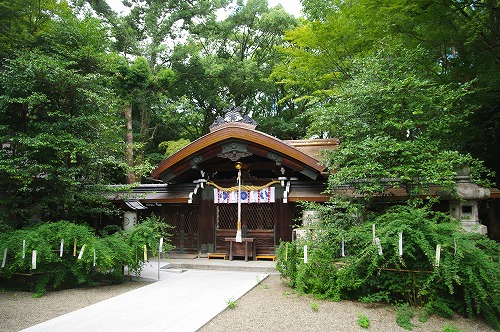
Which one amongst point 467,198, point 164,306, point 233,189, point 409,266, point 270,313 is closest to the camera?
point 270,313

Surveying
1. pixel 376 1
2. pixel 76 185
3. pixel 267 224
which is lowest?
pixel 267 224

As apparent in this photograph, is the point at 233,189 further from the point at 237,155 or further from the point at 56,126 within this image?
the point at 56,126

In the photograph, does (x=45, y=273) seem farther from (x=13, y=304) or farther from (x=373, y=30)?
(x=373, y=30)

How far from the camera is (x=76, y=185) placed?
9.30 metres

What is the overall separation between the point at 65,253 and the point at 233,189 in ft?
19.5

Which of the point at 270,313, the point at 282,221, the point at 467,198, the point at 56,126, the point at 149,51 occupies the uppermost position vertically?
the point at 149,51

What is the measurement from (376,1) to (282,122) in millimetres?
14395

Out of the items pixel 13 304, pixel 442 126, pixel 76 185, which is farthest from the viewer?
pixel 76 185

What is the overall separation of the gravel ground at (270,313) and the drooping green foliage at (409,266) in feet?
0.93

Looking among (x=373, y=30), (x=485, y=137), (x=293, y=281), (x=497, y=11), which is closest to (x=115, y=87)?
(x=373, y=30)

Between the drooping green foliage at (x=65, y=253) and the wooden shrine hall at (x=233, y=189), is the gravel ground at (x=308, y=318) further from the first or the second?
the wooden shrine hall at (x=233, y=189)

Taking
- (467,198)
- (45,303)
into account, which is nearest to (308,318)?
(45,303)

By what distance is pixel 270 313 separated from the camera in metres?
5.97

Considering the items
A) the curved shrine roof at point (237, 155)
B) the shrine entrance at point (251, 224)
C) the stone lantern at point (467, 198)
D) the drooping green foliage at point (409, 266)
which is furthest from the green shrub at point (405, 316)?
the shrine entrance at point (251, 224)
